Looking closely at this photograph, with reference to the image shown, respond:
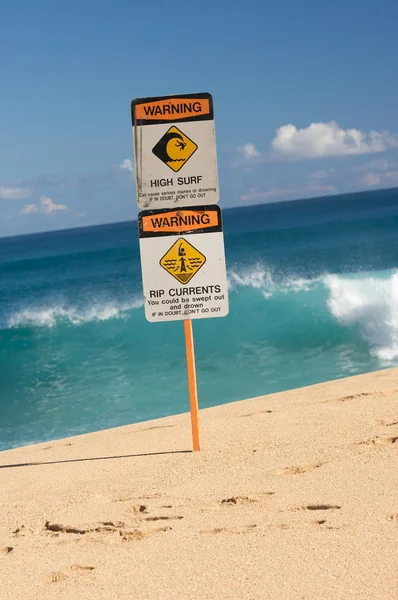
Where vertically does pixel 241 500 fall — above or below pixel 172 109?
below

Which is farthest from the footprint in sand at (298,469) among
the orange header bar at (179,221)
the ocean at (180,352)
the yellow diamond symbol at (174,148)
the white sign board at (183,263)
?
the ocean at (180,352)

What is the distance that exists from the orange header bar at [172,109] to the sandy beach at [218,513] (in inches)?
93.6

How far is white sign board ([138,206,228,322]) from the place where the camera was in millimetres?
4836

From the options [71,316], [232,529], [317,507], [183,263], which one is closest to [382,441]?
[317,507]

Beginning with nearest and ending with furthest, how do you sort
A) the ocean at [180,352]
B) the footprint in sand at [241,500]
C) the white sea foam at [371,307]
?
the footprint in sand at [241,500]
the ocean at [180,352]
the white sea foam at [371,307]

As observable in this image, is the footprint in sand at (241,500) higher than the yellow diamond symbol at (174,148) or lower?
lower

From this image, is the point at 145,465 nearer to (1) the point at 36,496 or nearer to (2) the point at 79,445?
(1) the point at 36,496

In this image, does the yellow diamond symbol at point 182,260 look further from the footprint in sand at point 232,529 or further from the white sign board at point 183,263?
the footprint in sand at point 232,529

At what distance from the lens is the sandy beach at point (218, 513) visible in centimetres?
294

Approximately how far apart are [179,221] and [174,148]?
506 millimetres

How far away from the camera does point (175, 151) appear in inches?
188

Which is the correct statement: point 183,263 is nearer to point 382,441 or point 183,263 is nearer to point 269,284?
point 382,441

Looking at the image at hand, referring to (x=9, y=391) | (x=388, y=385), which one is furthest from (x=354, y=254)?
(x=388, y=385)

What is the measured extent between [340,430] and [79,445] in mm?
2381
